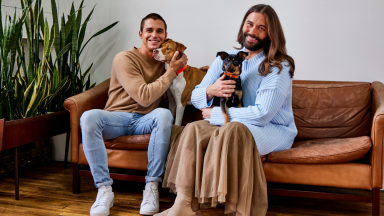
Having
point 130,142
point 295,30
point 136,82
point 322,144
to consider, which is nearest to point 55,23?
point 136,82

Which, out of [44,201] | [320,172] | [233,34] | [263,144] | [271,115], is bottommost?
[44,201]

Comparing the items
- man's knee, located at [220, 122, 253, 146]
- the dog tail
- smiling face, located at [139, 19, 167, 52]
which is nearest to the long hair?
the dog tail

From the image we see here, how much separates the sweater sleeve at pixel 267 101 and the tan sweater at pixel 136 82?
0.61 meters

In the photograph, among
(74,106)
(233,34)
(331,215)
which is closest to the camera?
(331,215)

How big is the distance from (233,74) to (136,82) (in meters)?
0.71

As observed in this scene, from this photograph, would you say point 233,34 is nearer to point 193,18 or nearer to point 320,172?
point 193,18

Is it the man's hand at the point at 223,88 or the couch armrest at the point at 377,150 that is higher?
the man's hand at the point at 223,88

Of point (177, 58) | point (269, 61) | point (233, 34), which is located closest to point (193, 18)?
point (233, 34)

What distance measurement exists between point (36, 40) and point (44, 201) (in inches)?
52.3

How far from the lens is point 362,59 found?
8.89 feet

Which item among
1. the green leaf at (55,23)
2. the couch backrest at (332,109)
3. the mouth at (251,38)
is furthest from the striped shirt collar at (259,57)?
the green leaf at (55,23)

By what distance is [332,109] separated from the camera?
8.19 feet

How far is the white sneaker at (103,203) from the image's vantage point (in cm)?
196

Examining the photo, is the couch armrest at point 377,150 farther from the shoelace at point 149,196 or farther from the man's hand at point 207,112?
the shoelace at point 149,196
